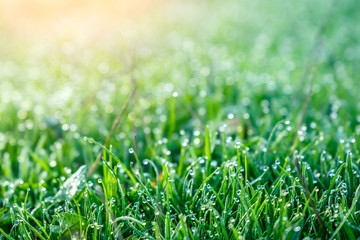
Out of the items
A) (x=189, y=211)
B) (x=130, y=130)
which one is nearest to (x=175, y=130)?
(x=130, y=130)

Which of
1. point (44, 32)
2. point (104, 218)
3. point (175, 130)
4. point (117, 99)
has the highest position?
point (44, 32)

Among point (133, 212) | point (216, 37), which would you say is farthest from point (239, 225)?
point (216, 37)

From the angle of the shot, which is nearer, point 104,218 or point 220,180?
point 104,218

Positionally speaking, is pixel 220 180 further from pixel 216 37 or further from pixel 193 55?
pixel 216 37

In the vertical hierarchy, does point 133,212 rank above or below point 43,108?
below

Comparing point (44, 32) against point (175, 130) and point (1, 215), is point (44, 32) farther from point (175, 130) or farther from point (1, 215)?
point (1, 215)

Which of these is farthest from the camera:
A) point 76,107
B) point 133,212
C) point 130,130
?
point 76,107

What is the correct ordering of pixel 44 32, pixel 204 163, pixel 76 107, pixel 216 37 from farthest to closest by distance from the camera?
pixel 44 32, pixel 216 37, pixel 76 107, pixel 204 163
